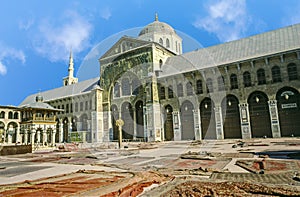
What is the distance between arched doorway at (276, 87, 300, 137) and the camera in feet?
69.7

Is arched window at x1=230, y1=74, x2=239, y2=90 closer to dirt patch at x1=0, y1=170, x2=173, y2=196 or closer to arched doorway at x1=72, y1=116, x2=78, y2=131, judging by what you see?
dirt patch at x1=0, y1=170, x2=173, y2=196

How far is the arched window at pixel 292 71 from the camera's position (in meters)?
21.3

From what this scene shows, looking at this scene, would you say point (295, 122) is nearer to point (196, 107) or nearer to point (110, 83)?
point (196, 107)

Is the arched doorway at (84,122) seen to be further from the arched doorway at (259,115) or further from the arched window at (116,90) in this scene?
the arched doorway at (259,115)

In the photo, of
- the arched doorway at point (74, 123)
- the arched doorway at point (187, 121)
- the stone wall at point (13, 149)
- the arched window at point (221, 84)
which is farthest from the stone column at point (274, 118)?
the arched doorway at point (74, 123)

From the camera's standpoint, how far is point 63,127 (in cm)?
4291

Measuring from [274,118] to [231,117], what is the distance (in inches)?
174

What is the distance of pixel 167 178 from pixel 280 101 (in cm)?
2148

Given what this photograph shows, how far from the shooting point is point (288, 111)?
71.2 ft

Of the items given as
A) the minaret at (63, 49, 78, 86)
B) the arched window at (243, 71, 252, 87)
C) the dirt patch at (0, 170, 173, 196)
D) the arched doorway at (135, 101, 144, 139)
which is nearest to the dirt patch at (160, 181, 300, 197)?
the dirt patch at (0, 170, 173, 196)

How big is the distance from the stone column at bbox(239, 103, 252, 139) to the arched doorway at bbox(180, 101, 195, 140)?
19.7 feet

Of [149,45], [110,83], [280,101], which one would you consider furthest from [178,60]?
[280,101]

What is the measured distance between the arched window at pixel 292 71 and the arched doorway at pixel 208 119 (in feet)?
27.8

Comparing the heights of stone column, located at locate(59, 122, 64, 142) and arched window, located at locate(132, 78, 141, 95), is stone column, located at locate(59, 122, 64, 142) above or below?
below
